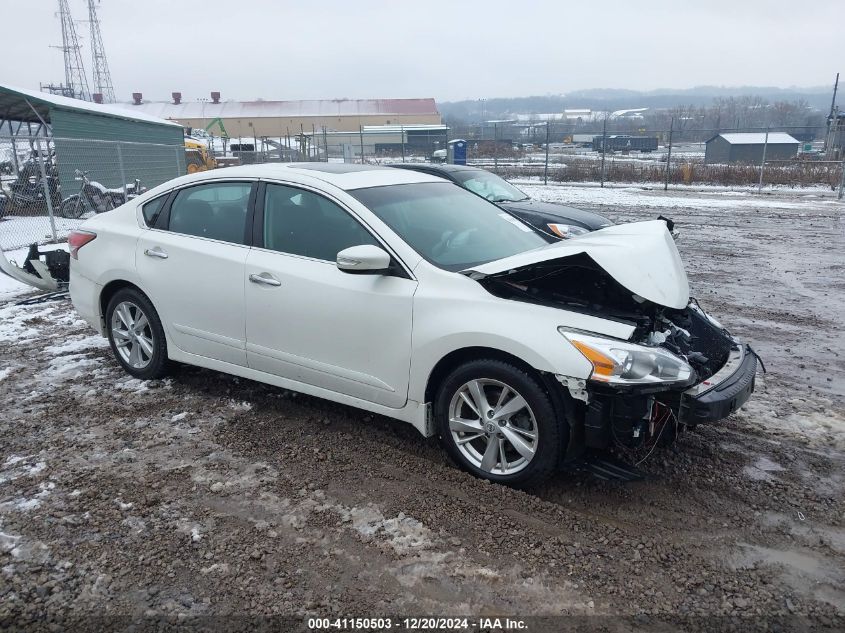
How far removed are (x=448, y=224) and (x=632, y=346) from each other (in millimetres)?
1638

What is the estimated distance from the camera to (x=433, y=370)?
11.8 ft

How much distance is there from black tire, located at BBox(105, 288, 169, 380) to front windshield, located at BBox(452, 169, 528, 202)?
5.95 meters

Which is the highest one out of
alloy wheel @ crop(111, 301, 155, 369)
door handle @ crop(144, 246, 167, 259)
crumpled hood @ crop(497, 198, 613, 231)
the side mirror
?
the side mirror

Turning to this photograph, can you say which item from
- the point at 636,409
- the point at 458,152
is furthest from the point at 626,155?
the point at 636,409

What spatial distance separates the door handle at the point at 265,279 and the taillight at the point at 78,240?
1.85m

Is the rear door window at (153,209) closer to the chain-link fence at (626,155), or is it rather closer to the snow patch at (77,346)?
the snow patch at (77,346)

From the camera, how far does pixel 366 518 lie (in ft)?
10.7

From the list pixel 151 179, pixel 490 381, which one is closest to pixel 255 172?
pixel 490 381

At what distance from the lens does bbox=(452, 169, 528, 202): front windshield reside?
9.95 meters

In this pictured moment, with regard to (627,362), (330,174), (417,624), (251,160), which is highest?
(330,174)

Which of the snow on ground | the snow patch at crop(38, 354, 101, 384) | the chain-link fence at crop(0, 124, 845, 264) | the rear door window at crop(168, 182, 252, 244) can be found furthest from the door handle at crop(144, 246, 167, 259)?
the snow on ground

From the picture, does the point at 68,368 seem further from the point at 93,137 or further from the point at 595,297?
the point at 93,137

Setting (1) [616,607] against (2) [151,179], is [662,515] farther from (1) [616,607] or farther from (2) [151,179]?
(2) [151,179]

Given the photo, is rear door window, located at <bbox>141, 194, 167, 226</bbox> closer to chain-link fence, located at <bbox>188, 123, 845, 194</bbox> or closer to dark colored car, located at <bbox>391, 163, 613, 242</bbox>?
dark colored car, located at <bbox>391, 163, 613, 242</bbox>
